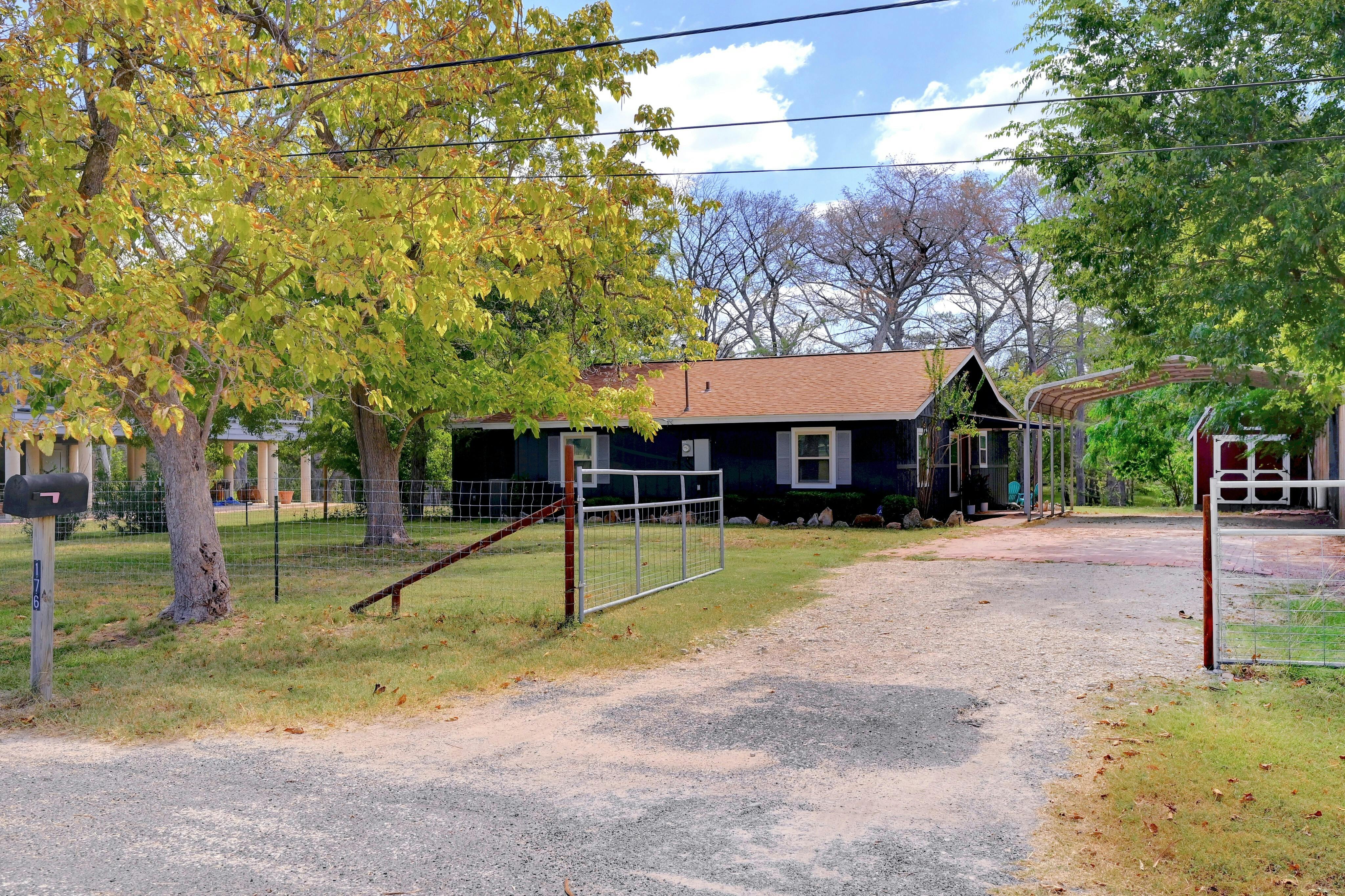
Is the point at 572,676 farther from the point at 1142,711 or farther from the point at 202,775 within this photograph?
the point at 1142,711

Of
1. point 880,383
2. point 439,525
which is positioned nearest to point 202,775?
point 439,525

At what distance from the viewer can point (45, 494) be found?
22.3 feet

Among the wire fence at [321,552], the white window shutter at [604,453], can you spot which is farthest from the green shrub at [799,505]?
the wire fence at [321,552]

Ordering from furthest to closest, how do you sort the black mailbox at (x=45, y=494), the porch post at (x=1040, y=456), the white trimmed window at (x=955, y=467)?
the porch post at (x=1040, y=456)
the white trimmed window at (x=955, y=467)
the black mailbox at (x=45, y=494)

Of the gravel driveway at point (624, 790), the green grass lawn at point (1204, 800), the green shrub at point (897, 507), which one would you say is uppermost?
the green shrub at point (897, 507)

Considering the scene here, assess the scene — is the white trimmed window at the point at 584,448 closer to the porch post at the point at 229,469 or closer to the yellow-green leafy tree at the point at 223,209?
the porch post at the point at 229,469

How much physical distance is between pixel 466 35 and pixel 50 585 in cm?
698

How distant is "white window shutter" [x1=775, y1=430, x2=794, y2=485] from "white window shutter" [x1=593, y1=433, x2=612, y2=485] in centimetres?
457

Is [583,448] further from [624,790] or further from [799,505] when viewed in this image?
[624,790]

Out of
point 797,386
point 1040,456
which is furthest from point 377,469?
point 1040,456

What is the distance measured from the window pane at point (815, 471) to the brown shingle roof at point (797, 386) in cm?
139

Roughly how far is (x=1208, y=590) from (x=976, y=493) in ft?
66.6

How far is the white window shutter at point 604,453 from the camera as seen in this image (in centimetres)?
2692

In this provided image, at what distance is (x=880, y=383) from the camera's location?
25422mm
